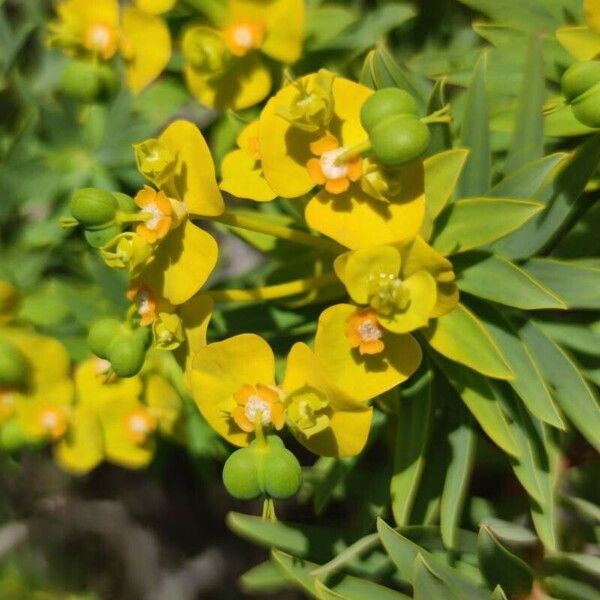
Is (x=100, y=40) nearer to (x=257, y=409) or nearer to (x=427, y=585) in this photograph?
(x=257, y=409)

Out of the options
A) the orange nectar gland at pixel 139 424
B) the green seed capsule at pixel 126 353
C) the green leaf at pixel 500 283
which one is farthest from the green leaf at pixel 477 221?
the orange nectar gland at pixel 139 424

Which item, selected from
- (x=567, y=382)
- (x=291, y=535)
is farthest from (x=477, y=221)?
(x=291, y=535)

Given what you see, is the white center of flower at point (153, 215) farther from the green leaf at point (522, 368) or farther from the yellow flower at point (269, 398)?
the green leaf at point (522, 368)

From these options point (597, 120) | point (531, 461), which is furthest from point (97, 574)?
point (597, 120)

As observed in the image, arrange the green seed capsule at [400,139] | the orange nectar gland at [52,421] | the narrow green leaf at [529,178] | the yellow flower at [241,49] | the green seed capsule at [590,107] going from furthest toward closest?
the orange nectar gland at [52,421]
the yellow flower at [241,49]
the narrow green leaf at [529,178]
the green seed capsule at [590,107]
the green seed capsule at [400,139]

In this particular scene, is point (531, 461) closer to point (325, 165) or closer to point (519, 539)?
point (519, 539)
